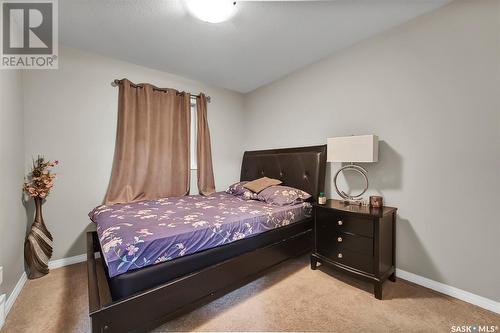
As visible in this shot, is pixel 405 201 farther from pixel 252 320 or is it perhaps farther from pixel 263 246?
pixel 252 320

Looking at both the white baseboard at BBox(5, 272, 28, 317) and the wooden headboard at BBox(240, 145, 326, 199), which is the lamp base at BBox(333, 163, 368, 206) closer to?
the wooden headboard at BBox(240, 145, 326, 199)

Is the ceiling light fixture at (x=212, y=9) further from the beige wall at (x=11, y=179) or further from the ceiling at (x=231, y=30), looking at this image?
the beige wall at (x=11, y=179)

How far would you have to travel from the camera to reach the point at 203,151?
11.1 feet

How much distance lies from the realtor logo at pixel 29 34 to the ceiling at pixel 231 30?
0.33ft

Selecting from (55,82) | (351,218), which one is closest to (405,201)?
(351,218)

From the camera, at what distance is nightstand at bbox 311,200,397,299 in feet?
5.90

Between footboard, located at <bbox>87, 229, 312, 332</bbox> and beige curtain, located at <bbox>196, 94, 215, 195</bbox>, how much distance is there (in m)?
1.61

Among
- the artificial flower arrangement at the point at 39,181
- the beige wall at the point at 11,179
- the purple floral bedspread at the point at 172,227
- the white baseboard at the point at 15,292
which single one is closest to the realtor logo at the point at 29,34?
the beige wall at the point at 11,179

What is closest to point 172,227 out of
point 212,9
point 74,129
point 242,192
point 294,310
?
point 294,310

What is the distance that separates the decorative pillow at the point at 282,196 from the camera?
2.43 metres

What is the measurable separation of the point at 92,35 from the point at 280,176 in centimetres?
274

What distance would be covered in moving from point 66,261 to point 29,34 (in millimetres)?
2448

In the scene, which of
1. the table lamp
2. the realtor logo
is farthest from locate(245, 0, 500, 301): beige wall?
the realtor logo

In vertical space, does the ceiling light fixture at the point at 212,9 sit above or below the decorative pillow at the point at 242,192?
above
